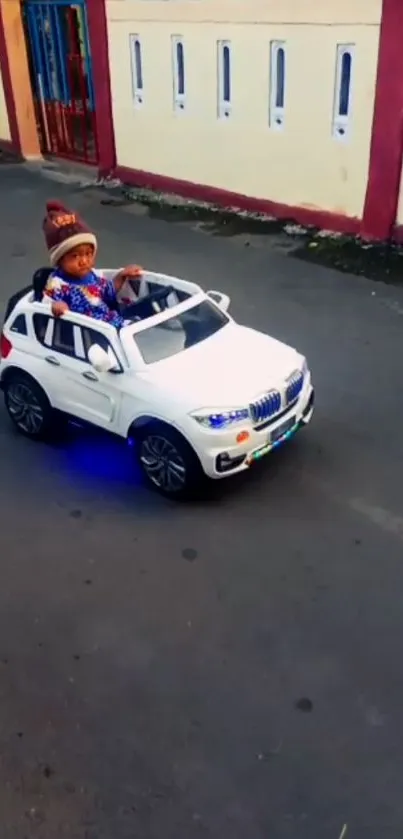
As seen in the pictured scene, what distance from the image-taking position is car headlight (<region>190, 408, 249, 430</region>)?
531cm

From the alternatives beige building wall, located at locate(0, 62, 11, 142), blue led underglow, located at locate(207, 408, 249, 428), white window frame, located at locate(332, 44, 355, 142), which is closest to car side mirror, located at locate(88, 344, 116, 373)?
blue led underglow, located at locate(207, 408, 249, 428)

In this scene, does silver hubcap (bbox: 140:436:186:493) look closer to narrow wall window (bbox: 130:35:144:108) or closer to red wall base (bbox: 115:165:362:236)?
red wall base (bbox: 115:165:362:236)

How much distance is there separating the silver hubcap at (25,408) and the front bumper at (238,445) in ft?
5.76

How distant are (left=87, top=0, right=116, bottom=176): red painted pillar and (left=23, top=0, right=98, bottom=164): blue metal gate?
33 cm

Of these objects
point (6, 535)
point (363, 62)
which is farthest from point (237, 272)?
point (6, 535)

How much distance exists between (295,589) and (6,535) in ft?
6.94

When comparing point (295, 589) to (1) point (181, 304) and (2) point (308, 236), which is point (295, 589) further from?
(2) point (308, 236)

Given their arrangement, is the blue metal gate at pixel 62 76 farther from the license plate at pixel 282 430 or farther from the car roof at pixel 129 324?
the license plate at pixel 282 430

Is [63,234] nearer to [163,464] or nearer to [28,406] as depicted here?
[28,406]

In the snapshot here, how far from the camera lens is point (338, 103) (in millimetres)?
10258

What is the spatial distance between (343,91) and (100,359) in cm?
660

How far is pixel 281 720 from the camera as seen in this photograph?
404 centimetres

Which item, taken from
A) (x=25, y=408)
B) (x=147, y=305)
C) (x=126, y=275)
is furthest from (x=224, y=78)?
(x=25, y=408)

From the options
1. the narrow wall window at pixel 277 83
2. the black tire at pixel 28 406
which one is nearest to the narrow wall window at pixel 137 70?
the narrow wall window at pixel 277 83
